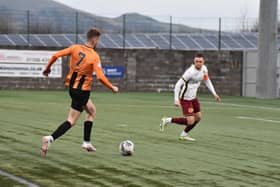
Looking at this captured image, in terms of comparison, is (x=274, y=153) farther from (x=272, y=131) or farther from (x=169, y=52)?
(x=169, y=52)

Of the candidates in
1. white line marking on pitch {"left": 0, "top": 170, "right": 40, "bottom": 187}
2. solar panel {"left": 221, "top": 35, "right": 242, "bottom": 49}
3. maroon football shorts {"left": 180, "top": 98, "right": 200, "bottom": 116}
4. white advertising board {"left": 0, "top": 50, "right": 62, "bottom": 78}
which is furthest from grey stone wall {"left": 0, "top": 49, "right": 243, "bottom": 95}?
white line marking on pitch {"left": 0, "top": 170, "right": 40, "bottom": 187}

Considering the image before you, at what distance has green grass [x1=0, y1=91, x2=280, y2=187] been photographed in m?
10.1

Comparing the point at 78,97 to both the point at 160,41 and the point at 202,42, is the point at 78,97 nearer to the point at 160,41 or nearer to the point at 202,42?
the point at 160,41

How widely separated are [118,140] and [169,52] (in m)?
31.8

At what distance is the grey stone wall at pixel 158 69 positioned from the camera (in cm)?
4506

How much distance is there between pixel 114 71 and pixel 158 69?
9.35 feet

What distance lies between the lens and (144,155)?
1276 centimetres

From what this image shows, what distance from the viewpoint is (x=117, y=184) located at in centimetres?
948

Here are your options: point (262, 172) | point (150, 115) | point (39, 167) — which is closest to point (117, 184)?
point (39, 167)

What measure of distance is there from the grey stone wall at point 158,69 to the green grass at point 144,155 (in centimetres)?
2306

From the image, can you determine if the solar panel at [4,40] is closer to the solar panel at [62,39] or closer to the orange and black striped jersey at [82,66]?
the solar panel at [62,39]

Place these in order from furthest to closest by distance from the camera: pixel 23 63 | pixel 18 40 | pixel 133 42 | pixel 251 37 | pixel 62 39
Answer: pixel 251 37
pixel 133 42
pixel 62 39
pixel 18 40
pixel 23 63

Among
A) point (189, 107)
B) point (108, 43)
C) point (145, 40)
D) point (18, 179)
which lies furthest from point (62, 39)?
point (18, 179)

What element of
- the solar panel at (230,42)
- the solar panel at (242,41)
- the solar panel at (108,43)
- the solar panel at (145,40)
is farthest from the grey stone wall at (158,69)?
the solar panel at (242,41)
